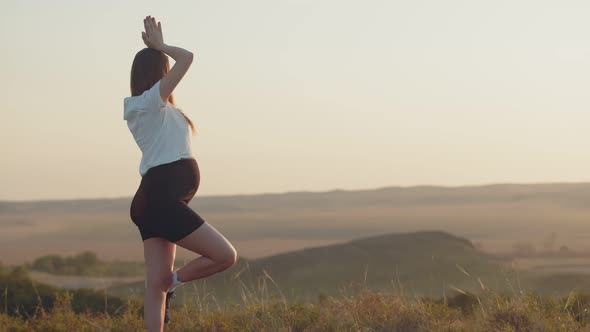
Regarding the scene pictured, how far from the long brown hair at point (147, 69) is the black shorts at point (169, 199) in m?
0.43

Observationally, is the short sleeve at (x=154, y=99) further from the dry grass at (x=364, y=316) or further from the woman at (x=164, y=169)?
the dry grass at (x=364, y=316)

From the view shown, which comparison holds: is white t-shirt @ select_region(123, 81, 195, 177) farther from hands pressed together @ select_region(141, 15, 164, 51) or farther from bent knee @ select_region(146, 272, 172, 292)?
bent knee @ select_region(146, 272, 172, 292)

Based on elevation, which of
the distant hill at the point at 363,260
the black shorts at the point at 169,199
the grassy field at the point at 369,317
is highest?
the black shorts at the point at 169,199

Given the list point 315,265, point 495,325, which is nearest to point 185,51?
point 495,325

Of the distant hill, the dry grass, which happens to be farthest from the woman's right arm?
the distant hill

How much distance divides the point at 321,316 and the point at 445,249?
61.7ft

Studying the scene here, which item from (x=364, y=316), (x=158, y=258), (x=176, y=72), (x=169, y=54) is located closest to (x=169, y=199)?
(x=158, y=258)

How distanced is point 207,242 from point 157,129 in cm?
81

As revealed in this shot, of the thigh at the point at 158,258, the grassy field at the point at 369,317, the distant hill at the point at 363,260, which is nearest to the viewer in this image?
the thigh at the point at 158,258

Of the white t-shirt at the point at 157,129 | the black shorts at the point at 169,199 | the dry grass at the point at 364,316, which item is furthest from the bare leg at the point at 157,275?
the dry grass at the point at 364,316

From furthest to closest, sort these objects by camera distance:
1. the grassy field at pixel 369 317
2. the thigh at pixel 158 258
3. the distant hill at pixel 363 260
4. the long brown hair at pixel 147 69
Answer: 1. the distant hill at pixel 363 260
2. the grassy field at pixel 369 317
3. the thigh at pixel 158 258
4. the long brown hair at pixel 147 69

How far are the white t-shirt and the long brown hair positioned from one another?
0.09 meters

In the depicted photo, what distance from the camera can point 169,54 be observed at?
595 cm

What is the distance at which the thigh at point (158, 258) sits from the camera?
20.3 feet
